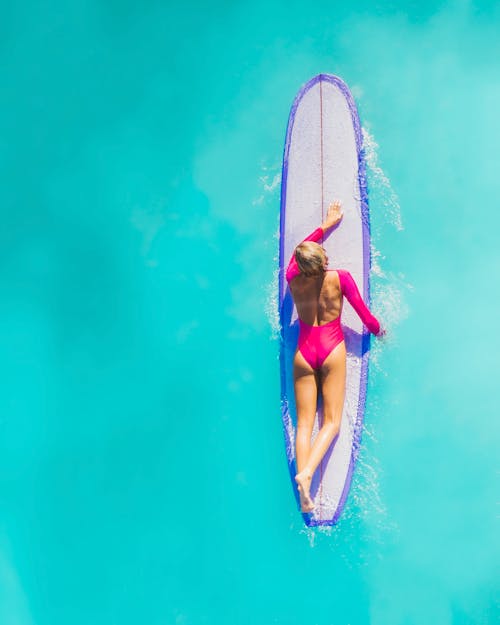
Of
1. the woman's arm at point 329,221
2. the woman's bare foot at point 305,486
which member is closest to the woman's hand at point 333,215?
the woman's arm at point 329,221

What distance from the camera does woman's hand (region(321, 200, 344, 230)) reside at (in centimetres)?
402

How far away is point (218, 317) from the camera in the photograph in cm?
434

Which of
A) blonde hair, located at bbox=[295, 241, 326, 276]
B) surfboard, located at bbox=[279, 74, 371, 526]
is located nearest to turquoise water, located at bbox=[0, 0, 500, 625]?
surfboard, located at bbox=[279, 74, 371, 526]

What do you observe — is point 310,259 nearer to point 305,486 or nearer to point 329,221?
point 329,221

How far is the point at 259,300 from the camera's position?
14.1 ft

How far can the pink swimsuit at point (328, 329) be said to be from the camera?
148 inches

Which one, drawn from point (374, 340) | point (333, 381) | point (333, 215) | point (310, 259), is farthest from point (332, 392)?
point (333, 215)

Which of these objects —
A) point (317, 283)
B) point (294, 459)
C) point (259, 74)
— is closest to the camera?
point (317, 283)

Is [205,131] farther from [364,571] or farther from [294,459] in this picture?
[364,571]

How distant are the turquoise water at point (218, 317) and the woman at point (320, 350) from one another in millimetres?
388

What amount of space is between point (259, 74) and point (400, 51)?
91 cm

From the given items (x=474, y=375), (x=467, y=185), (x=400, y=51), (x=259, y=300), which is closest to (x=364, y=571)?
(x=474, y=375)

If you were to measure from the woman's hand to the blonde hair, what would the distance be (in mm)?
478

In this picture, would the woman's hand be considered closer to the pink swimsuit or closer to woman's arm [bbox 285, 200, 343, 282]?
woman's arm [bbox 285, 200, 343, 282]
